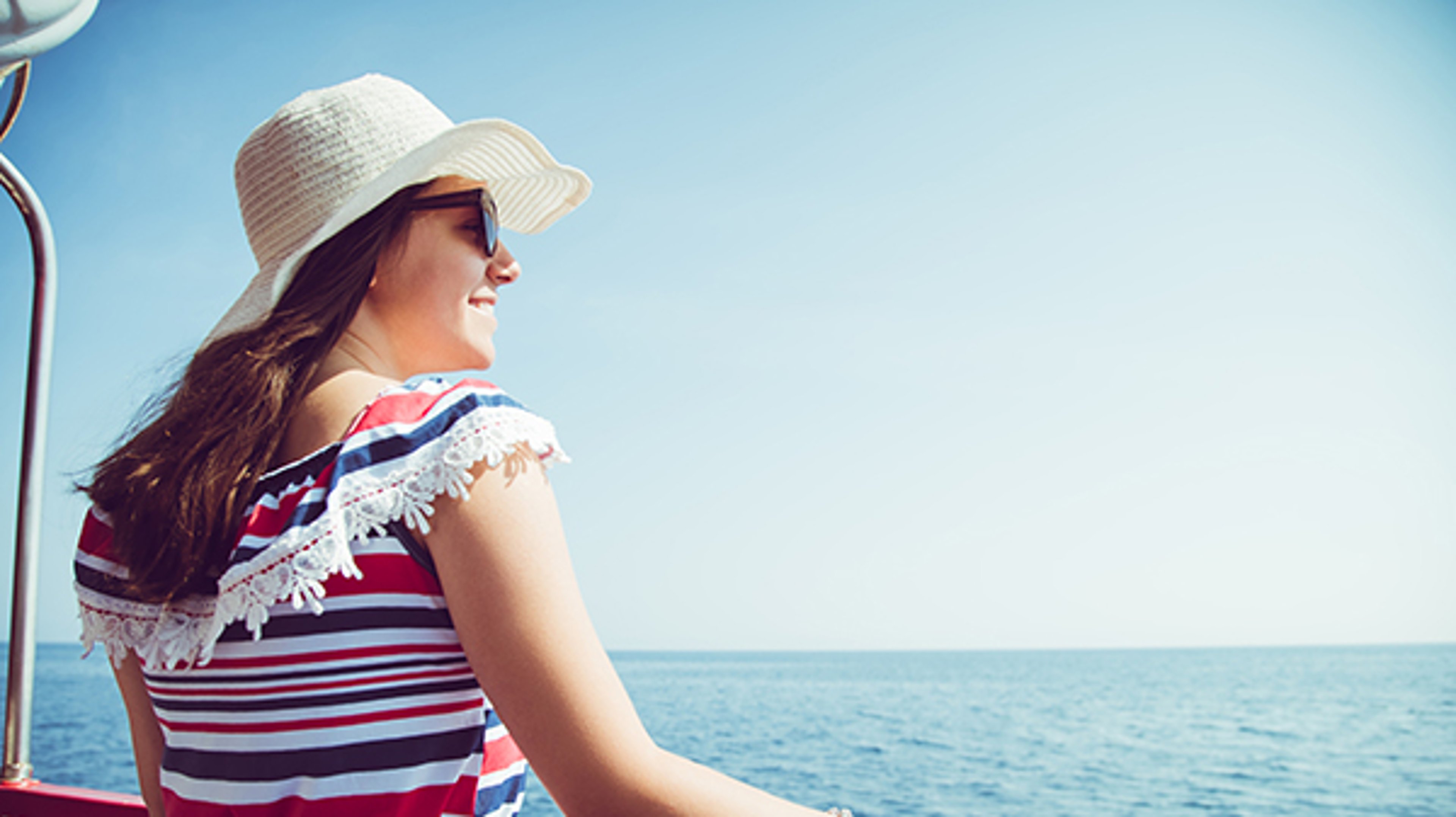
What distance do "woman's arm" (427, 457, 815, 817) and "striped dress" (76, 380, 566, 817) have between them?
36mm

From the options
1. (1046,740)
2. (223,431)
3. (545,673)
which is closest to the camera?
(545,673)

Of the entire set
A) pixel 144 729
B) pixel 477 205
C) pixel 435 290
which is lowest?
pixel 144 729

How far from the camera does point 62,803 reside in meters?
1.93

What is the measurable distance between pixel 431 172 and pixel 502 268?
0.70 ft

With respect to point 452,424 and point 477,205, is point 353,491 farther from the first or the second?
point 477,205

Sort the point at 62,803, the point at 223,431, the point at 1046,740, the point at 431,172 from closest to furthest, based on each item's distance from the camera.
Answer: the point at 223,431, the point at 431,172, the point at 62,803, the point at 1046,740

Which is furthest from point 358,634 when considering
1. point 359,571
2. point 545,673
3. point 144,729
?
point 144,729

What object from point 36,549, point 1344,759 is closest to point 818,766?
point 1344,759

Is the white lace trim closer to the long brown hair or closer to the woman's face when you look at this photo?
the long brown hair

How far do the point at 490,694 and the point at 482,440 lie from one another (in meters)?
0.22

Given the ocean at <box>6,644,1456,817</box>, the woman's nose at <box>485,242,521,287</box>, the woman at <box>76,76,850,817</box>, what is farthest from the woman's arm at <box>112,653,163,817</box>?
the ocean at <box>6,644,1456,817</box>

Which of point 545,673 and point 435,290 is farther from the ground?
point 435,290

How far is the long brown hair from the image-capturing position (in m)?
0.89

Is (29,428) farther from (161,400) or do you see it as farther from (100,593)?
(100,593)
